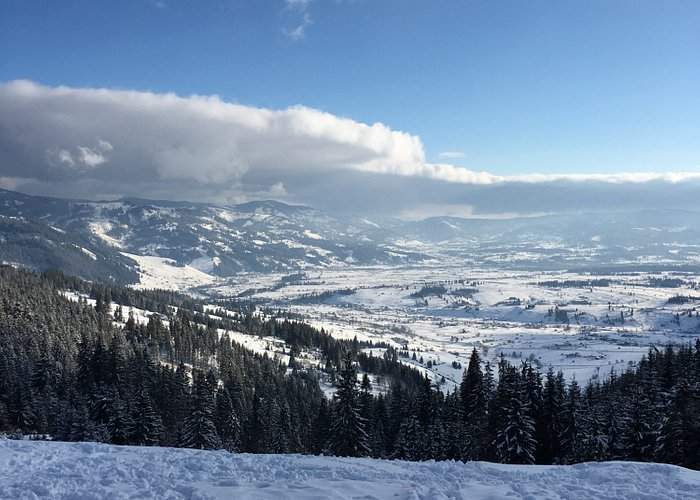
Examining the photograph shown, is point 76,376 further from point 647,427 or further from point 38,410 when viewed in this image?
point 647,427

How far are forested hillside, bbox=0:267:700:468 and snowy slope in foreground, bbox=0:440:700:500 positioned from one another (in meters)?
21.9

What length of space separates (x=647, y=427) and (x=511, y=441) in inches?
490

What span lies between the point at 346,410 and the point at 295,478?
26383 millimetres

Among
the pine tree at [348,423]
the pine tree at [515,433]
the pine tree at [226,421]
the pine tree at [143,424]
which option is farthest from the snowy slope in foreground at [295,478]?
the pine tree at [226,421]

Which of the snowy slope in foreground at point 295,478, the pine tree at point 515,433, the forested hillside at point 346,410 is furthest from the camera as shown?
the forested hillside at point 346,410

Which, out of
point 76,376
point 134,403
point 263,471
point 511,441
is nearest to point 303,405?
point 76,376

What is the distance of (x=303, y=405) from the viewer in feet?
362

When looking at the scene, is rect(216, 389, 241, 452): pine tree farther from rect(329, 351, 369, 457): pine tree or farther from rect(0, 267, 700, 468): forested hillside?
rect(329, 351, 369, 457): pine tree

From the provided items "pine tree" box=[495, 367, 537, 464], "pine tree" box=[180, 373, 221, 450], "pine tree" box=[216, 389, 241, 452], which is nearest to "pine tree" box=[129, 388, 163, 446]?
"pine tree" box=[180, 373, 221, 450]

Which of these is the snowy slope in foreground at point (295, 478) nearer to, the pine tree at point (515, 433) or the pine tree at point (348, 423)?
the pine tree at point (515, 433)

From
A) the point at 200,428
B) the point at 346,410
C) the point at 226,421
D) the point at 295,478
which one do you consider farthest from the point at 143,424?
the point at 295,478

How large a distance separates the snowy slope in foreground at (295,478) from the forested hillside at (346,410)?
863 inches

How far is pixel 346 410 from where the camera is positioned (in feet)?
159

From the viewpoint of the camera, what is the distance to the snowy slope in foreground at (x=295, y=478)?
20.3 metres
